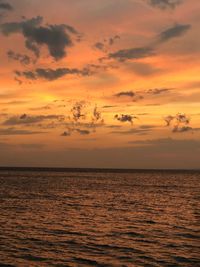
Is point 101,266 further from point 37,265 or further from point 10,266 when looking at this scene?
point 10,266

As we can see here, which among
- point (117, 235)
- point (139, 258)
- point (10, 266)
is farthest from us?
point (117, 235)

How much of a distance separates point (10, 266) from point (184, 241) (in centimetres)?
1510

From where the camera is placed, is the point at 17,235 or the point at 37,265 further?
the point at 17,235

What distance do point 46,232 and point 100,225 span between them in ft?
21.1

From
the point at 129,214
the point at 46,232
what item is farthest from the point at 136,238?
the point at 129,214

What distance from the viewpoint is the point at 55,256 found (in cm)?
2728

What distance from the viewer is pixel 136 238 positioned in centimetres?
3384

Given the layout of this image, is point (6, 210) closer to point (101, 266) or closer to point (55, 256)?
point (55, 256)

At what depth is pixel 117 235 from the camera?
115 ft

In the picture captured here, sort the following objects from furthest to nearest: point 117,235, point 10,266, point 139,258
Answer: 1. point 117,235
2. point 139,258
3. point 10,266

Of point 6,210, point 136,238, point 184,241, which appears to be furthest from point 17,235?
point 6,210

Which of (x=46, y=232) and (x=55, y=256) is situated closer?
(x=55, y=256)

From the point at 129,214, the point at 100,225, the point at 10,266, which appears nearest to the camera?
the point at 10,266

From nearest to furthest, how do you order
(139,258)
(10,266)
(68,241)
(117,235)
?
(10,266), (139,258), (68,241), (117,235)
